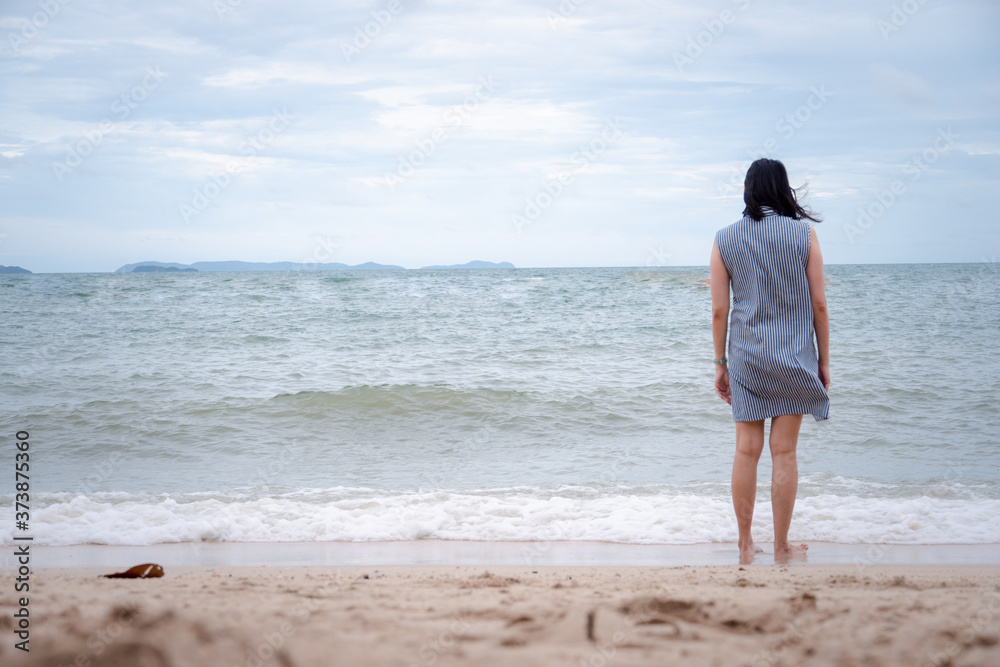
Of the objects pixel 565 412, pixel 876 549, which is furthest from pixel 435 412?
pixel 876 549

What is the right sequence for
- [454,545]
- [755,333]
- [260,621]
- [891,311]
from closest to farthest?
[260,621] < [755,333] < [454,545] < [891,311]

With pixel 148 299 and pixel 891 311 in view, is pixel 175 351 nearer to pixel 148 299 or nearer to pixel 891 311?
pixel 148 299

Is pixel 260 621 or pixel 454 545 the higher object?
pixel 260 621

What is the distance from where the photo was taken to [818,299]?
9.43ft

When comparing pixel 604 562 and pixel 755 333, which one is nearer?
pixel 755 333

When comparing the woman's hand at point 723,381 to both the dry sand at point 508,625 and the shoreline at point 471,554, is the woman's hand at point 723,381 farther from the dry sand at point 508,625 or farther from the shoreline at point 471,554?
the dry sand at point 508,625

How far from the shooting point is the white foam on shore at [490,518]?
12.7 ft

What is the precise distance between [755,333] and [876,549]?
166 cm

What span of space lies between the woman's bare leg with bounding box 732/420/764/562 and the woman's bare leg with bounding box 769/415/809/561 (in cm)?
7

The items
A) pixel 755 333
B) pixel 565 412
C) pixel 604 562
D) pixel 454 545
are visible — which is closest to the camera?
pixel 755 333

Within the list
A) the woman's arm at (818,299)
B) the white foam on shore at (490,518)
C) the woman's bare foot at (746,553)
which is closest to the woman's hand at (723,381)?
the woman's arm at (818,299)

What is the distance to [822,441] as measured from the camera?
6.02 m

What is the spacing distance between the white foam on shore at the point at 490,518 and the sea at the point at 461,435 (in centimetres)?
2

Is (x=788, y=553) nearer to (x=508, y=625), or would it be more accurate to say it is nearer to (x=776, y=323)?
(x=776, y=323)
